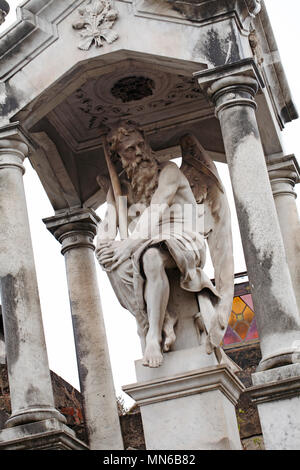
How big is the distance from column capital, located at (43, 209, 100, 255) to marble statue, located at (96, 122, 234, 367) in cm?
163

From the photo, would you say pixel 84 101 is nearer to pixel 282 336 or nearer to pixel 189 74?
pixel 189 74

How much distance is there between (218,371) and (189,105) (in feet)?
13.5

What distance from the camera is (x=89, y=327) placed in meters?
14.2

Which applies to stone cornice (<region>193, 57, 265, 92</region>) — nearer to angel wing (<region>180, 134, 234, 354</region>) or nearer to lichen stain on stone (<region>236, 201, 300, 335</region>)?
angel wing (<region>180, 134, 234, 354</region>)

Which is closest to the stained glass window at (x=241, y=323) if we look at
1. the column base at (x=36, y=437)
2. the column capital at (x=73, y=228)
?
the column capital at (x=73, y=228)

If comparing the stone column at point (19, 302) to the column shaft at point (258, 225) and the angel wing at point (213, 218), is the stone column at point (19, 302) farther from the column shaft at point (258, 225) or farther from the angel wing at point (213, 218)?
the column shaft at point (258, 225)

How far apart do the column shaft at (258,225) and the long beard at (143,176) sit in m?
1.13

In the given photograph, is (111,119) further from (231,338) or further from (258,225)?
(231,338)

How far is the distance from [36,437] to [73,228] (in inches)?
160

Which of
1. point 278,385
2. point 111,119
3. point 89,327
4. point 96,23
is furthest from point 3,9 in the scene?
point 278,385

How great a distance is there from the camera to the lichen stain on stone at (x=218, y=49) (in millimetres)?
12172

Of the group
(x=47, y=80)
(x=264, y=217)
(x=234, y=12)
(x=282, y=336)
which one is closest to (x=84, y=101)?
(x=47, y=80)

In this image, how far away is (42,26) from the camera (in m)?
12.7

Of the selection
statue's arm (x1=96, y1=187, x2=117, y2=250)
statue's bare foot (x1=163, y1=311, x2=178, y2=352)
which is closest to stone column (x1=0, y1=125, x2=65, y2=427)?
statue's arm (x1=96, y1=187, x2=117, y2=250)
